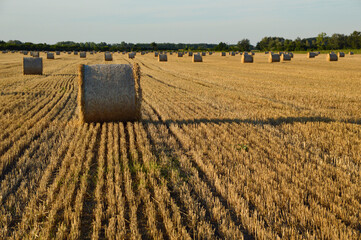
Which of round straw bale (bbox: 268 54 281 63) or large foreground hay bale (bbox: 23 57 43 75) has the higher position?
round straw bale (bbox: 268 54 281 63)

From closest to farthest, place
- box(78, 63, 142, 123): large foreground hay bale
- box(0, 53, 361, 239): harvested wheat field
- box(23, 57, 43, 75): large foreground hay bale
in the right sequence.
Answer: box(0, 53, 361, 239): harvested wheat field, box(78, 63, 142, 123): large foreground hay bale, box(23, 57, 43, 75): large foreground hay bale

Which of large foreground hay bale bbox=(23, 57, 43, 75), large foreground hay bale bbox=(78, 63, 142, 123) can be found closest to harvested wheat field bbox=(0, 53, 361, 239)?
large foreground hay bale bbox=(78, 63, 142, 123)

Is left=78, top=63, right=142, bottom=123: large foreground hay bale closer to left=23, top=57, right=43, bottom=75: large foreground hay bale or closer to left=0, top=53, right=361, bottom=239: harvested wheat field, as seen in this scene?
left=0, top=53, right=361, bottom=239: harvested wheat field

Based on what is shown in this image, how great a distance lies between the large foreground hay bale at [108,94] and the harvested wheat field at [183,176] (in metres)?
0.29

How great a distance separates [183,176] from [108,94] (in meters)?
4.06

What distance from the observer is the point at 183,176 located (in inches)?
198

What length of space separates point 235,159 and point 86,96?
14.5ft

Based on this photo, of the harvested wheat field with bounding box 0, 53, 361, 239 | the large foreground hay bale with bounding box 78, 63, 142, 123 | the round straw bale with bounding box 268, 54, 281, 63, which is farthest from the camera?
the round straw bale with bounding box 268, 54, 281, 63

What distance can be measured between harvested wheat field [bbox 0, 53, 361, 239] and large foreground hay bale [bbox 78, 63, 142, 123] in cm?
29

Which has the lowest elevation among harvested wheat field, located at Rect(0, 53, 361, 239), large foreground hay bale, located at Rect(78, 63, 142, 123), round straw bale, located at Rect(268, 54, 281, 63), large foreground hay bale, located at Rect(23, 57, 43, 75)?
harvested wheat field, located at Rect(0, 53, 361, 239)

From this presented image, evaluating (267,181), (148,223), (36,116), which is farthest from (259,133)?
(36,116)

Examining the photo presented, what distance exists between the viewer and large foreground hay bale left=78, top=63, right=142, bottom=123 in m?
8.16

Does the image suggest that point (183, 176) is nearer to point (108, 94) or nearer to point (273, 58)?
point (108, 94)

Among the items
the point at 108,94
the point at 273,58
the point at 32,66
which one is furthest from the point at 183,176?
the point at 273,58
